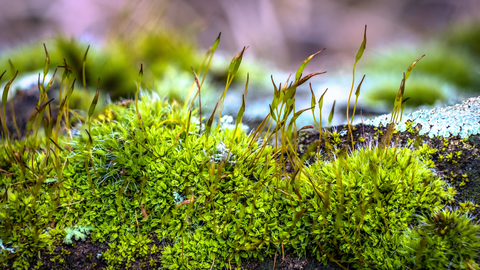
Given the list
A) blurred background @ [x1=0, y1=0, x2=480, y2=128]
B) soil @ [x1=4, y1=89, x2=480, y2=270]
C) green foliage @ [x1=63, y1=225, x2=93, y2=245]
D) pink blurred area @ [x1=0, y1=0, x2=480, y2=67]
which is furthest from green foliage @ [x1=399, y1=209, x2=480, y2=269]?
pink blurred area @ [x1=0, y1=0, x2=480, y2=67]

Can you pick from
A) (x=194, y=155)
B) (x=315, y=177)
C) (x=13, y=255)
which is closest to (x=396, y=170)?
(x=315, y=177)

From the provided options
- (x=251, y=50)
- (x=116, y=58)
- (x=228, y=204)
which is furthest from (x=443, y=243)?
(x=251, y=50)

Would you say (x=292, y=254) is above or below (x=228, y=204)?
below

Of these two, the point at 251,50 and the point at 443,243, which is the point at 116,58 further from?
the point at 251,50

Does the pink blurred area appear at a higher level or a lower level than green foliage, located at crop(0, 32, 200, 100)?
higher

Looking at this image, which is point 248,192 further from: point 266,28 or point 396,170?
point 266,28

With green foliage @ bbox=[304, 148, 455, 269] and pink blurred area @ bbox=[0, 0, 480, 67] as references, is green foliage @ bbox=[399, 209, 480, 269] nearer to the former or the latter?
green foliage @ bbox=[304, 148, 455, 269]
